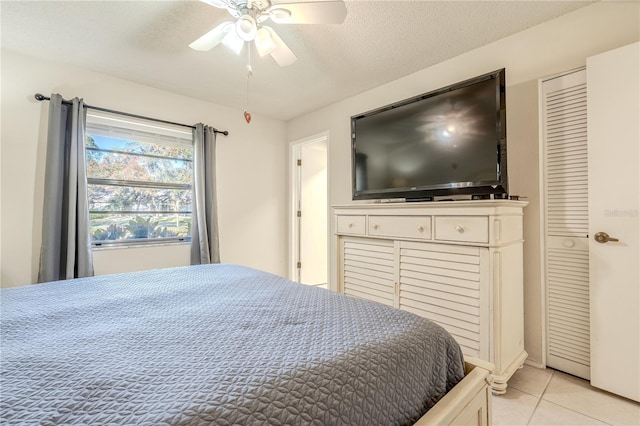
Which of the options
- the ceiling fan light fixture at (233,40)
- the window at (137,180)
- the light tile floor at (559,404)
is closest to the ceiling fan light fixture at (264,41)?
the ceiling fan light fixture at (233,40)

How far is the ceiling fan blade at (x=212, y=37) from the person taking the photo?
1.66 m

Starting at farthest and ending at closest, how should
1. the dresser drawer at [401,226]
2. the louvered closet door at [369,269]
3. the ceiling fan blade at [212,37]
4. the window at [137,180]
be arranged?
the window at [137,180] < the louvered closet door at [369,269] < the dresser drawer at [401,226] < the ceiling fan blade at [212,37]

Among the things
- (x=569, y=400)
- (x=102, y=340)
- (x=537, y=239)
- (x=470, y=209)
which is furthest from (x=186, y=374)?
(x=537, y=239)

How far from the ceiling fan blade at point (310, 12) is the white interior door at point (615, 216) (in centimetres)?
150

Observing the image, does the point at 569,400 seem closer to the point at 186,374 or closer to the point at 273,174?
the point at 186,374

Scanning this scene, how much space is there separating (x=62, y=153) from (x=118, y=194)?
54 cm

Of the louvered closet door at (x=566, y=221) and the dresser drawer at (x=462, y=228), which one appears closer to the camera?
the dresser drawer at (x=462, y=228)

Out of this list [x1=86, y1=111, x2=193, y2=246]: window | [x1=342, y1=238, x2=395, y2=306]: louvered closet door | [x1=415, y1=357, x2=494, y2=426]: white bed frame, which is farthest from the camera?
[x1=86, y1=111, x2=193, y2=246]: window

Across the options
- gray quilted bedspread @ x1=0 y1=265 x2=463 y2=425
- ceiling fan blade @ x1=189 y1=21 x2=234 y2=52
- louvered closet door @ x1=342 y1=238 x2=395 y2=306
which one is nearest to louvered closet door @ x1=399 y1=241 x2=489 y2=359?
louvered closet door @ x1=342 y1=238 x2=395 y2=306

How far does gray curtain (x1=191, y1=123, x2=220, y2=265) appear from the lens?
307cm

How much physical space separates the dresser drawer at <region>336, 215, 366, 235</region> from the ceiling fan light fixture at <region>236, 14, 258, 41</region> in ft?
4.88

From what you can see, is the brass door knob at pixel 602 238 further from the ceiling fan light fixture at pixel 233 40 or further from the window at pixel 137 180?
the window at pixel 137 180

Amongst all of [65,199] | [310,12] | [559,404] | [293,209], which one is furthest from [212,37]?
[559,404]

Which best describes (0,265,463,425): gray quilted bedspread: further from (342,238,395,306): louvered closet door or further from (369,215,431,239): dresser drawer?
(342,238,395,306): louvered closet door
